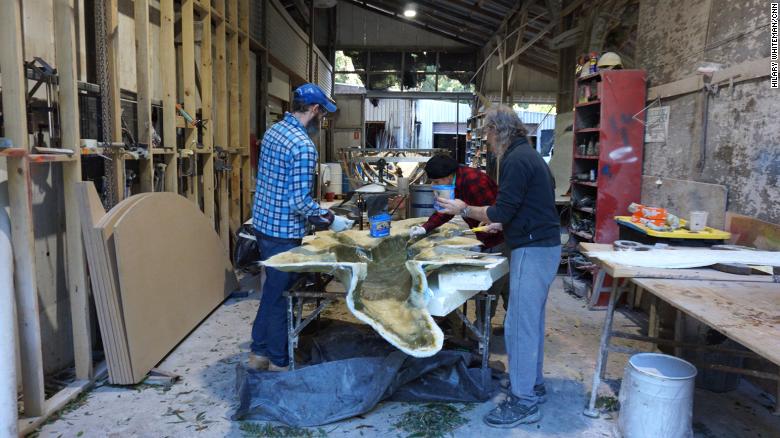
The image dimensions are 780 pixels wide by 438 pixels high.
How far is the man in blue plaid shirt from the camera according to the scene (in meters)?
3.29

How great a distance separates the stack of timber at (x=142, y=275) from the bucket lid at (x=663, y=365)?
283 centimetres

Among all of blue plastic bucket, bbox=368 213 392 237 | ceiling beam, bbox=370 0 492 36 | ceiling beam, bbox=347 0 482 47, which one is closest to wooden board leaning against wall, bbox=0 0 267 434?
blue plastic bucket, bbox=368 213 392 237

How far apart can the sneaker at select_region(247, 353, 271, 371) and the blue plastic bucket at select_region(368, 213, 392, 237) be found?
108cm

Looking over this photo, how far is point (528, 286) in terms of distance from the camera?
2.91 meters

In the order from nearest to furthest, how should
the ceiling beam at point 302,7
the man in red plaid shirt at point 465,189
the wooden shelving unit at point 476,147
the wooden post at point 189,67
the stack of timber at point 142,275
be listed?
1. the stack of timber at point 142,275
2. the man in red plaid shirt at point 465,189
3. the wooden post at point 189,67
4. the ceiling beam at point 302,7
5. the wooden shelving unit at point 476,147

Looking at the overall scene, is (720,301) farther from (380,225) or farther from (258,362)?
(258,362)

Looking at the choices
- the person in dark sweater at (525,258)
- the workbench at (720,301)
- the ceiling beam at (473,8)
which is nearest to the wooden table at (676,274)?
the workbench at (720,301)

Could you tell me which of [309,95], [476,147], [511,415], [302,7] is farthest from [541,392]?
[476,147]

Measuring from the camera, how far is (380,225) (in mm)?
3697

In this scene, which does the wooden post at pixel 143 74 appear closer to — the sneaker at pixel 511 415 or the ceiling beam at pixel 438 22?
the sneaker at pixel 511 415

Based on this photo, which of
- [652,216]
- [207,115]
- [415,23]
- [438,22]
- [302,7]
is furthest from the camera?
[415,23]

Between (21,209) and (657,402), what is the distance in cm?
322

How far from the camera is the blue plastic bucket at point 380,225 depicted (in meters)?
3.69

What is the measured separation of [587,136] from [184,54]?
13.6 ft
